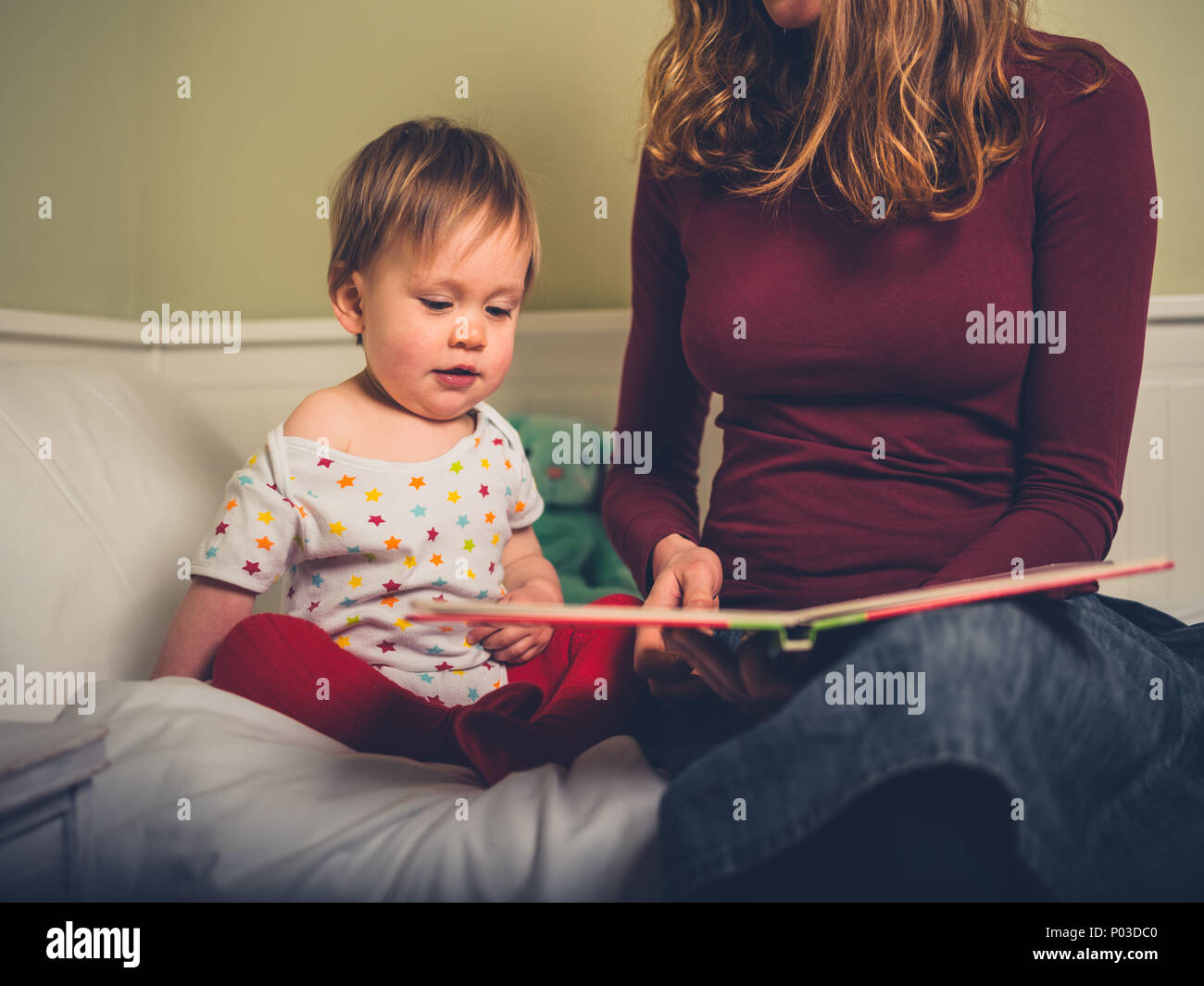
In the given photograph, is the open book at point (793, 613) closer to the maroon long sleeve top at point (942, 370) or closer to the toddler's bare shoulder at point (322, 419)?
the maroon long sleeve top at point (942, 370)

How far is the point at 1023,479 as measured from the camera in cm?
83

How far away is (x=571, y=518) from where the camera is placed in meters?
1.27

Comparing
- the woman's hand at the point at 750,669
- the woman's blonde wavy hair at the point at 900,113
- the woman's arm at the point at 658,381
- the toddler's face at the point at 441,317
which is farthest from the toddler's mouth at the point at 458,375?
the woman's hand at the point at 750,669

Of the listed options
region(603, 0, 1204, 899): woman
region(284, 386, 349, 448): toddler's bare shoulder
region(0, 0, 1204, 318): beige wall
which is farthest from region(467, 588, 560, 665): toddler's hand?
region(0, 0, 1204, 318): beige wall

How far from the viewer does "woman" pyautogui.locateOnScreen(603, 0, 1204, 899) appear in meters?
0.73

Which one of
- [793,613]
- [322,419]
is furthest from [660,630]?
[322,419]

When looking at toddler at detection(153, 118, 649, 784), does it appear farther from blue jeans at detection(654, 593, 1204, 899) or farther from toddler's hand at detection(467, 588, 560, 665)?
blue jeans at detection(654, 593, 1204, 899)

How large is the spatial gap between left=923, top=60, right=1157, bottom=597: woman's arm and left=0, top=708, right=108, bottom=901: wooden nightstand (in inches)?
27.3

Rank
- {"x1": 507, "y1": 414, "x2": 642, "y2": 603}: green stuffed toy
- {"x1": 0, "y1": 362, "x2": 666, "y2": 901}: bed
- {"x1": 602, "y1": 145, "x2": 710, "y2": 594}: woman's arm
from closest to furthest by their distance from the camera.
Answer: {"x1": 0, "y1": 362, "x2": 666, "y2": 901}: bed < {"x1": 602, "y1": 145, "x2": 710, "y2": 594}: woman's arm < {"x1": 507, "y1": 414, "x2": 642, "y2": 603}: green stuffed toy

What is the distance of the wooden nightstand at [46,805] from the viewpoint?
21.6 inches

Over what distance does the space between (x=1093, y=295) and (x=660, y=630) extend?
488 mm

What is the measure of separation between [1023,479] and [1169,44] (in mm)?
899

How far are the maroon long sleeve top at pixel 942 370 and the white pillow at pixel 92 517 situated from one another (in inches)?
21.1

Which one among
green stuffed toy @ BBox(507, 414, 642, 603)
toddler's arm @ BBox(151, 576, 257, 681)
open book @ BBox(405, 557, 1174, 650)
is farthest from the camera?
green stuffed toy @ BBox(507, 414, 642, 603)
